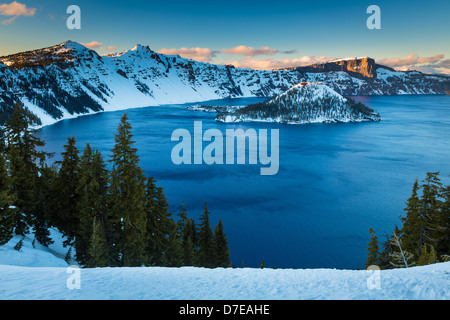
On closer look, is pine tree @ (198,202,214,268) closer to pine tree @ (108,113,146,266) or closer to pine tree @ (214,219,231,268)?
pine tree @ (214,219,231,268)

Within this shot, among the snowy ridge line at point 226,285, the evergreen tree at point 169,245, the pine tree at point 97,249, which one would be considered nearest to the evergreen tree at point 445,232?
the snowy ridge line at point 226,285

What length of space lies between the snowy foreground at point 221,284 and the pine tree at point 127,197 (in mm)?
9430

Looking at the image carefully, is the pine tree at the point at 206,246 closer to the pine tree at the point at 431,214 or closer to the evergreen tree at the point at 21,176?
the evergreen tree at the point at 21,176

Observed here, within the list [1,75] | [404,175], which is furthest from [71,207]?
[1,75]

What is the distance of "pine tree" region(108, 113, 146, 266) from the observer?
64.0 feet

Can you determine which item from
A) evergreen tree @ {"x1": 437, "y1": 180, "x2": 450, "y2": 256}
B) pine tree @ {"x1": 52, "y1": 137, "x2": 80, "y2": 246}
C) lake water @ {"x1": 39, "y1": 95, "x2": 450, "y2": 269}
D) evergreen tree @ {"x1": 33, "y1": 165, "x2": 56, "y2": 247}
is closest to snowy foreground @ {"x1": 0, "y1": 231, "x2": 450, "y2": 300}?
evergreen tree @ {"x1": 437, "y1": 180, "x2": 450, "y2": 256}

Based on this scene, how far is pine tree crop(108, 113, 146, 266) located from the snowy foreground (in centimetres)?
943

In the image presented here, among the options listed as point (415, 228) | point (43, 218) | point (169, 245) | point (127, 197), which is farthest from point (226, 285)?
point (43, 218)

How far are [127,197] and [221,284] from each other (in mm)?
12845

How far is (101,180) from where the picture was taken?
A: 21500 millimetres

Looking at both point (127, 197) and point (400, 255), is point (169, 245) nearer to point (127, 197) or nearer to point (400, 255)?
point (127, 197)

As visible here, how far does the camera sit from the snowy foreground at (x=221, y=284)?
798 cm
